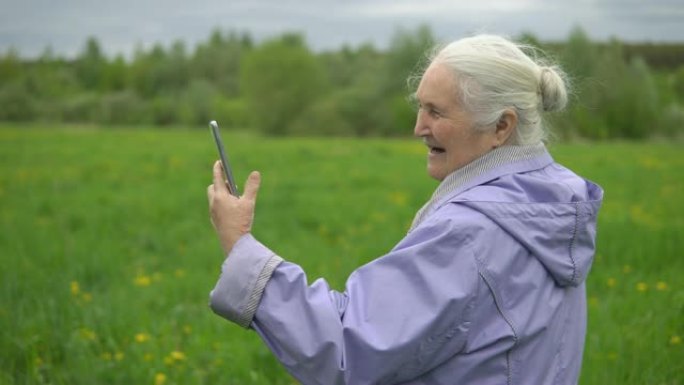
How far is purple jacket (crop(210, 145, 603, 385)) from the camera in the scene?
175 centimetres

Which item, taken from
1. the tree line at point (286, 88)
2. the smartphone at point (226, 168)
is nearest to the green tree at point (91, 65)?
the tree line at point (286, 88)

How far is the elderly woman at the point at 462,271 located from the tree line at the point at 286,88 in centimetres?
2568

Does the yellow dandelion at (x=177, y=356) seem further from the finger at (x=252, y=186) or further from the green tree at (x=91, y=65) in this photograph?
the green tree at (x=91, y=65)

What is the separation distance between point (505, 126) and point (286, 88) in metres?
53.0

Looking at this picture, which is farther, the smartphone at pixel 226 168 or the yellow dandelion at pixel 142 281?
the yellow dandelion at pixel 142 281

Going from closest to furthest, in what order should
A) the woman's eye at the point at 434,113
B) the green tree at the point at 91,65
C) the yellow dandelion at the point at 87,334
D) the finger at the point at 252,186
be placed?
the finger at the point at 252,186, the woman's eye at the point at 434,113, the yellow dandelion at the point at 87,334, the green tree at the point at 91,65

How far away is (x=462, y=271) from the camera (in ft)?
5.77

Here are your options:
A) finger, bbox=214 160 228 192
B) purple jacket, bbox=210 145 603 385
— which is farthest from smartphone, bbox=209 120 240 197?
purple jacket, bbox=210 145 603 385

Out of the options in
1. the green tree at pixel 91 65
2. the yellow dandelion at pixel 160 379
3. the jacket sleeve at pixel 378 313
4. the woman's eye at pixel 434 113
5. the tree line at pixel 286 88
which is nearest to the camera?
the jacket sleeve at pixel 378 313

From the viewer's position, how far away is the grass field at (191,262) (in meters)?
4.04

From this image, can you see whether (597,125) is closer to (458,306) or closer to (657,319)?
(657,319)

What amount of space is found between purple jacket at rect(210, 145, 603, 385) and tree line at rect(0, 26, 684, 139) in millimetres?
25815

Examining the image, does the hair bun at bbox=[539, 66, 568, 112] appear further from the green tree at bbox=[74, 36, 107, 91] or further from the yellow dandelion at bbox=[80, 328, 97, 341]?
the green tree at bbox=[74, 36, 107, 91]

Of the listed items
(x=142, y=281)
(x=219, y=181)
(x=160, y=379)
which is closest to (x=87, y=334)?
(x=160, y=379)
